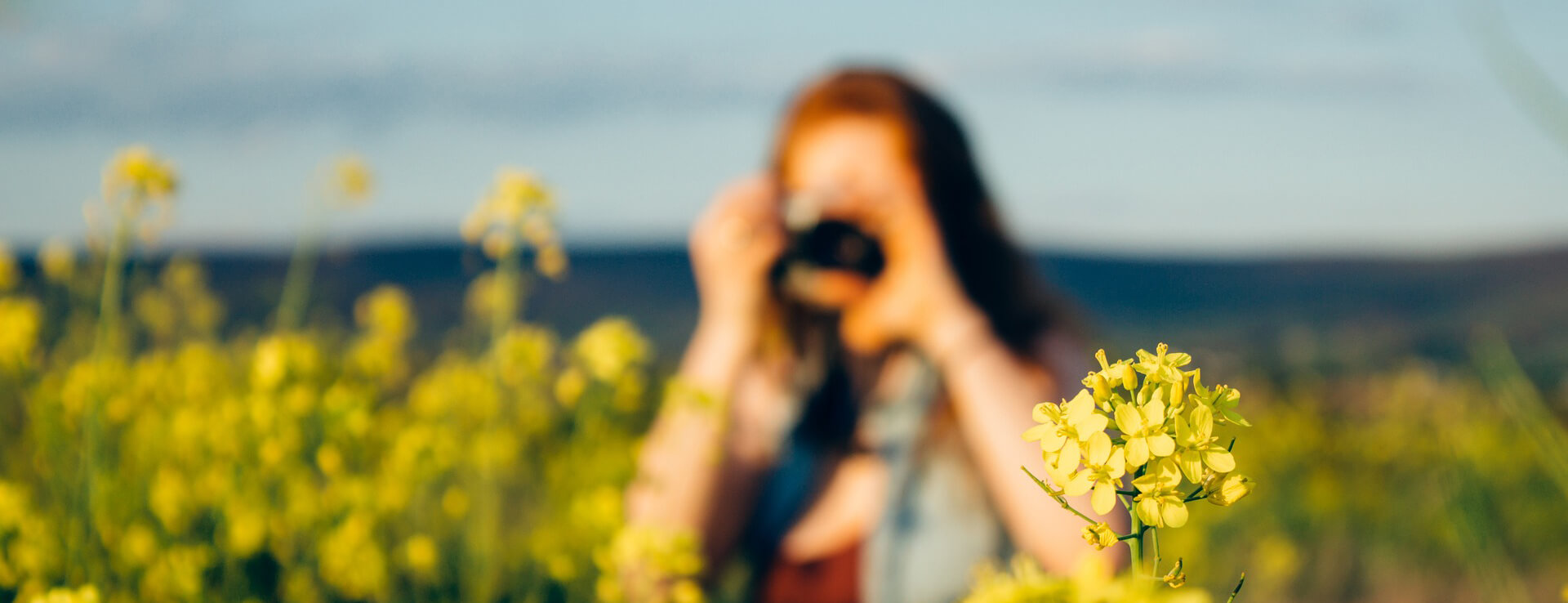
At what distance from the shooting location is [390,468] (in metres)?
2.15

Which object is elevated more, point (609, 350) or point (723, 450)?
point (609, 350)

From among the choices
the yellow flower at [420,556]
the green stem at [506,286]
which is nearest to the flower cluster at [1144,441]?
the green stem at [506,286]

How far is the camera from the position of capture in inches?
88.5

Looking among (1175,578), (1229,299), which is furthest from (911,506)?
(1229,299)

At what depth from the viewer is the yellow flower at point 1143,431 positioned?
1.67 ft

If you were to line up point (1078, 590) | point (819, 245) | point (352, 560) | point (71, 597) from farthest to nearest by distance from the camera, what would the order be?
point (819, 245)
point (352, 560)
point (71, 597)
point (1078, 590)

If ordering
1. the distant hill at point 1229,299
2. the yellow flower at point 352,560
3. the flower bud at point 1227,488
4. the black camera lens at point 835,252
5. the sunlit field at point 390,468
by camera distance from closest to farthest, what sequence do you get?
the flower bud at point 1227,488 < the sunlit field at point 390,468 < the yellow flower at point 352,560 < the black camera lens at point 835,252 < the distant hill at point 1229,299

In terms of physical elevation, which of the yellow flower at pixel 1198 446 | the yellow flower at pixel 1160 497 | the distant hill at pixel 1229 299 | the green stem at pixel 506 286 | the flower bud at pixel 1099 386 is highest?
the green stem at pixel 506 286

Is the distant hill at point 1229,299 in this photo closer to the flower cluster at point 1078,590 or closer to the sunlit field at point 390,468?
the sunlit field at point 390,468

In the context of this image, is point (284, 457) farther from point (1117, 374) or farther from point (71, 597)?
point (1117, 374)

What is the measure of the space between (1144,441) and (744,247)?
5.67ft

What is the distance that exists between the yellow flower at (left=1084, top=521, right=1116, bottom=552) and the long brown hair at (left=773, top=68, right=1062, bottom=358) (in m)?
1.85

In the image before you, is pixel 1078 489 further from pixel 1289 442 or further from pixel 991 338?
pixel 1289 442

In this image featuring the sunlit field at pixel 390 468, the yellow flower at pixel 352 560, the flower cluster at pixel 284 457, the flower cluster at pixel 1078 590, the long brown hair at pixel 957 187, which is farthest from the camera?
the long brown hair at pixel 957 187
